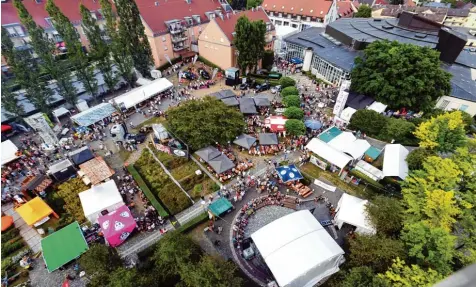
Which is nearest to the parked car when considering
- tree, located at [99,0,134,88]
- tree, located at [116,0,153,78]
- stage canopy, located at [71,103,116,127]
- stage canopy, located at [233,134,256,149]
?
stage canopy, located at [233,134,256,149]

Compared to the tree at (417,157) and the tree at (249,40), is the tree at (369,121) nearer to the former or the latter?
the tree at (417,157)

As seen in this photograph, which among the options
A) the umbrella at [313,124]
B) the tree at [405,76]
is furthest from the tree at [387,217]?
the tree at [405,76]

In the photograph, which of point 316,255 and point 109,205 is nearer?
point 316,255

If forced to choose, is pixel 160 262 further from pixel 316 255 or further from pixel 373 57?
pixel 373 57

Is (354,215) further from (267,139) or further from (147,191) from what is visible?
(147,191)

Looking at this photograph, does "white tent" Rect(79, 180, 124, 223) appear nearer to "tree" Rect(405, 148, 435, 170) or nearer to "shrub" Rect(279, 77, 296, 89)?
"shrub" Rect(279, 77, 296, 89)

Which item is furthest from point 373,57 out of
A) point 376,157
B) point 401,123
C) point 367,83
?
point 376,157

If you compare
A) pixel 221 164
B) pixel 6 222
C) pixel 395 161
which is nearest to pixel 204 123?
pixel 221 164
